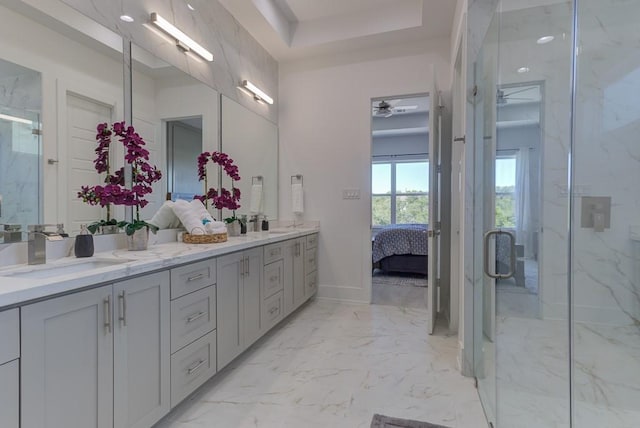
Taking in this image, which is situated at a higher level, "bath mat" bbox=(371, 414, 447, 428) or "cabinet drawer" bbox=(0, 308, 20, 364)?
"cabinet drawer" bbox=(0, 308, 20, 364)

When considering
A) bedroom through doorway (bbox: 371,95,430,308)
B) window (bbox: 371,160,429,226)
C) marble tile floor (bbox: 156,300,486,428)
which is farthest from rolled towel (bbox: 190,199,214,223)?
window (bbox: 371,160,429,226)

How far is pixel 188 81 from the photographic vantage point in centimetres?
246

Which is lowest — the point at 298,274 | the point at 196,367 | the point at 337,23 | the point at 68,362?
the point at 196,367

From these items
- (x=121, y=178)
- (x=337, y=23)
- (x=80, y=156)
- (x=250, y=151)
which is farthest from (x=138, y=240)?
(x=337, y=23)

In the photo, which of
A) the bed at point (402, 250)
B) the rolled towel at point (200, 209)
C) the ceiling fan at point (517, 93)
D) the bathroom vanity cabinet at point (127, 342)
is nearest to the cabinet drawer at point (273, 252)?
the bathroom vanity cabinet at point (127, 342)

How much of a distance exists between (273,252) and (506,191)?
168 cm

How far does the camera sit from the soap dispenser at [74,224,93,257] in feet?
5.10

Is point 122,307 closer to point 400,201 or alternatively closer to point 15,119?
point 15,119

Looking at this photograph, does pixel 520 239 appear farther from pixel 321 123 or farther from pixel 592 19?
pixel 321 123

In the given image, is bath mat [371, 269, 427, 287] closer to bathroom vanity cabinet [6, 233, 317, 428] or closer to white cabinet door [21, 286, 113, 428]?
bathroom vanity cabinet [6, 233, 317, 428]

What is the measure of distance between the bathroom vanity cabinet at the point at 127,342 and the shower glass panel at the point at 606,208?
5.84ft

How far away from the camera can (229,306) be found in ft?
6.56

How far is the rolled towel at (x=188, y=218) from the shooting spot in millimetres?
2170

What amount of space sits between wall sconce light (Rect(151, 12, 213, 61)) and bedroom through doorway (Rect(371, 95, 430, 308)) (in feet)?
6.51
